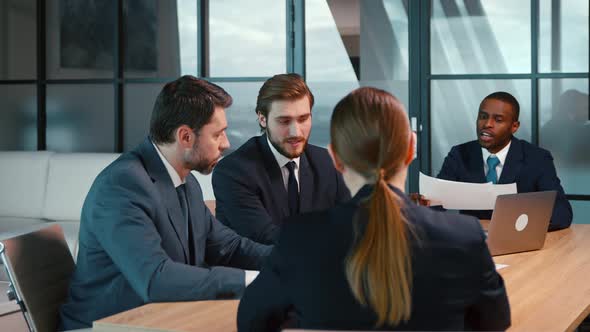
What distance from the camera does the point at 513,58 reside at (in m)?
5.09

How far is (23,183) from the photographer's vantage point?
559cm

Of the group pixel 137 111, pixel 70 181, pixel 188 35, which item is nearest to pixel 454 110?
pixel 188 35

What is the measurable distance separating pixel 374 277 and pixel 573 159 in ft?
13.0

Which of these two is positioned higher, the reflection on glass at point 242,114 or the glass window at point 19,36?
the glass window at point 19,36

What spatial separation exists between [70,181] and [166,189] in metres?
3.35

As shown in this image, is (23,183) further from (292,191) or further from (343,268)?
(343,268)

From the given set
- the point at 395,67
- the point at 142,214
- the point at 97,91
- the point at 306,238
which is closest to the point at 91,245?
the point at 142,214

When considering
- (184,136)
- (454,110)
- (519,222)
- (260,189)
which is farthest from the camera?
(454,110)

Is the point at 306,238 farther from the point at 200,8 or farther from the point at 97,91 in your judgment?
the point at 97,91

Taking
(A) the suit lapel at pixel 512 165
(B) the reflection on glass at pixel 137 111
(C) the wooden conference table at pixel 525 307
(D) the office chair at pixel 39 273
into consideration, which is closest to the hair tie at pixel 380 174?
(C) the wooden conference table at pixel 525 307

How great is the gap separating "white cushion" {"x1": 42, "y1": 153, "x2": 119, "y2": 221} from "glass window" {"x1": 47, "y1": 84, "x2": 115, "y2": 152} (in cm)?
66

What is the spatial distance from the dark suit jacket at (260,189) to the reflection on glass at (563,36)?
238cm

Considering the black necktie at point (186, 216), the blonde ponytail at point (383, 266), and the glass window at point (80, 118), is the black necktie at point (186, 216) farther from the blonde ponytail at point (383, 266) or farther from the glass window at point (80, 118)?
the glass window at point (80, 118)

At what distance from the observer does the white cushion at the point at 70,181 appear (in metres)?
5.42
